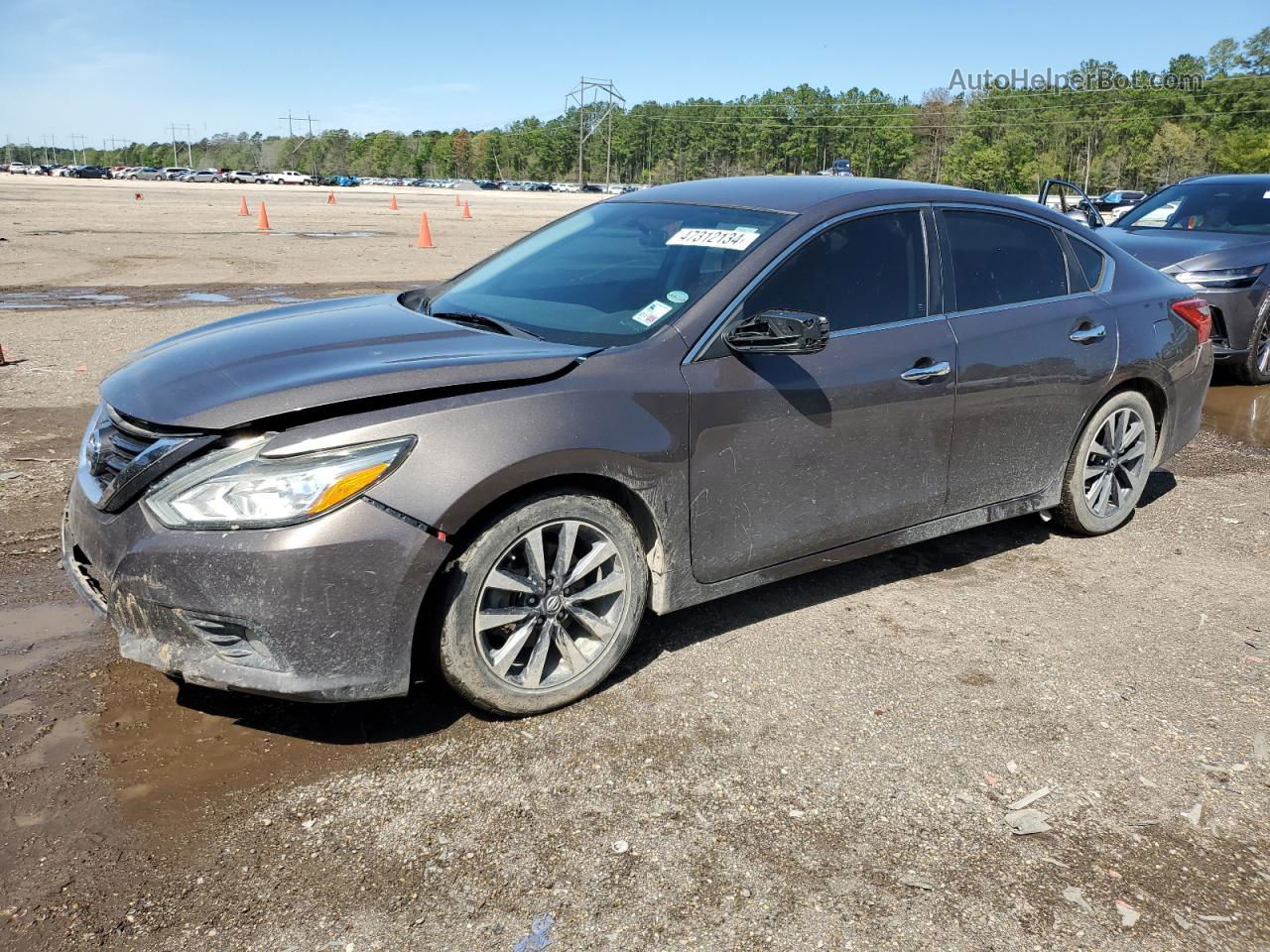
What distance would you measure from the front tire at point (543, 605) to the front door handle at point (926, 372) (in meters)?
1.33

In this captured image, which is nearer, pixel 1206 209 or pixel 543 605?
pixel 543 605

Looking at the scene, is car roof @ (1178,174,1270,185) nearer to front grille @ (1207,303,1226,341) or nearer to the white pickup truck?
front grille @ (1207,303,1226,341)

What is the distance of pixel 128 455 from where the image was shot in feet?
10.2

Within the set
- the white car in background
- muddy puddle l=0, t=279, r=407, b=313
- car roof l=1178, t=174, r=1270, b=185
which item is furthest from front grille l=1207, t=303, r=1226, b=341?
the white car in background

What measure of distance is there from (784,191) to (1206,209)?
7.36m

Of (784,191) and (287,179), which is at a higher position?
(287,179)

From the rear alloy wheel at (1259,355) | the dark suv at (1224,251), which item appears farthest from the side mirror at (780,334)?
the rear alloy wheel at (1259,355)

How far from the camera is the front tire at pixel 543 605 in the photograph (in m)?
3.13

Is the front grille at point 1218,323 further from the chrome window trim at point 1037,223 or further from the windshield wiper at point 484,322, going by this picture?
the windshield wiper at point 484,322

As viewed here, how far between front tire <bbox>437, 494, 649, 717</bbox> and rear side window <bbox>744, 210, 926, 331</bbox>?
993mm

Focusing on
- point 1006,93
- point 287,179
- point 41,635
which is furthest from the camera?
point 1006,93

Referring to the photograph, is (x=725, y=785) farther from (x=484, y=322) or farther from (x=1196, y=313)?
(x=1196, y=313)

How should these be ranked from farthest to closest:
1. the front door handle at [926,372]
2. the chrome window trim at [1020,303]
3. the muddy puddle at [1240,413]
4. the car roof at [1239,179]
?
the car roof at [1239,179] < the muddy puddle at [1240,413] < the chrome window trim at [1020,303] < the front door handle at [926,372]

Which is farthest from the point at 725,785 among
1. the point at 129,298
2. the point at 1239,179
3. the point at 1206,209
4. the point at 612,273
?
the point at 129,298
